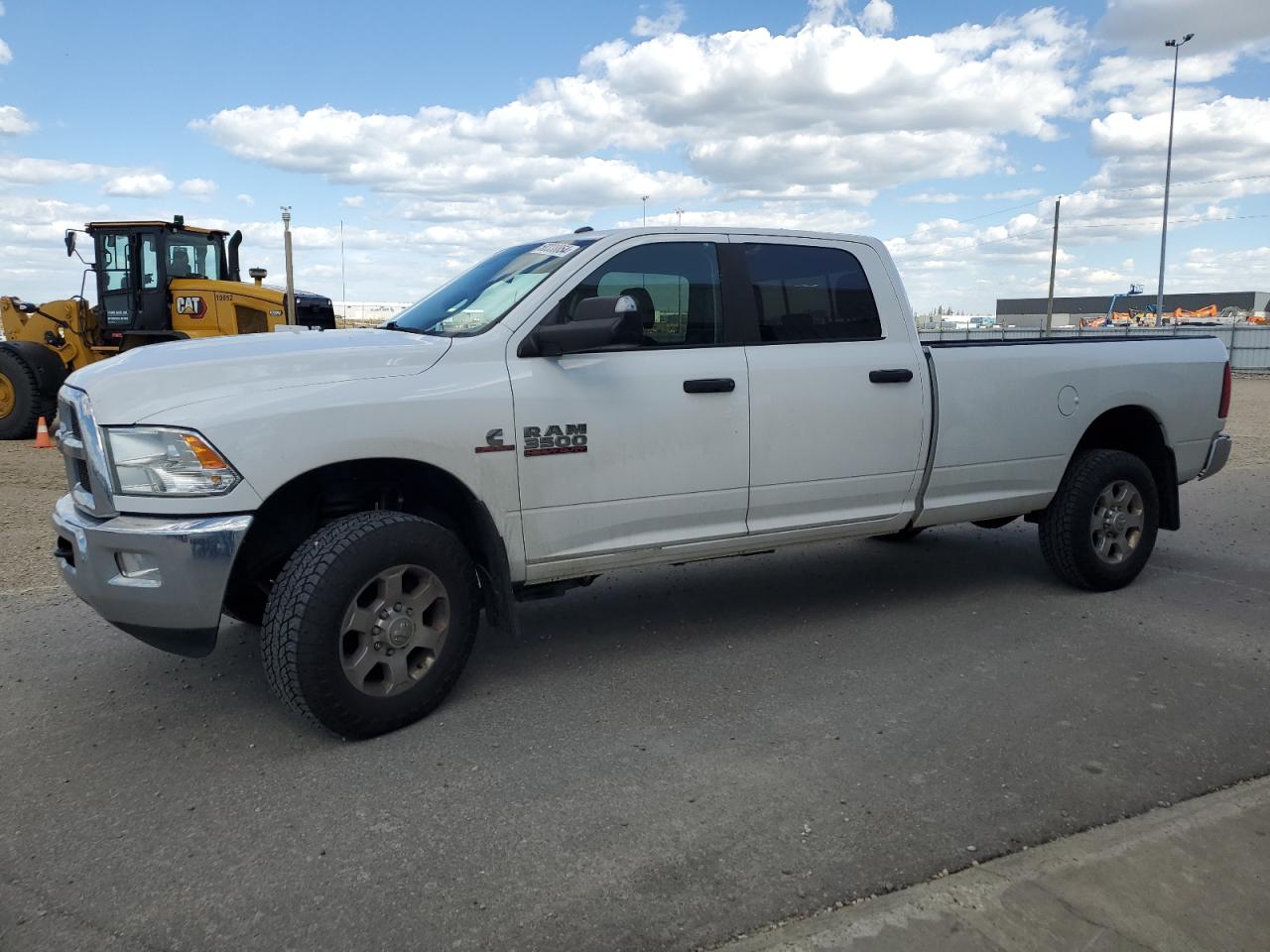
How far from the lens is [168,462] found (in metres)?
3.47

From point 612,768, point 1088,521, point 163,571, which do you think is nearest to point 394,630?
point 163,571

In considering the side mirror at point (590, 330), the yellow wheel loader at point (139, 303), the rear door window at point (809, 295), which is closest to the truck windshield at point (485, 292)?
the side mirror at point (590, 330)

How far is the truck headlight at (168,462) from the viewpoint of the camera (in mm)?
3463

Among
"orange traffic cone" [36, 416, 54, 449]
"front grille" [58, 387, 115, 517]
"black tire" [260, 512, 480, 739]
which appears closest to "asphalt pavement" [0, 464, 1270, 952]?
"black tire" [260, 512, 480, 739]

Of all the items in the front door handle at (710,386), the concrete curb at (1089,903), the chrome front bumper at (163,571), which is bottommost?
the concrete curb at (1089,903)

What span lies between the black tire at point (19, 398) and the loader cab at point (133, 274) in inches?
53.1

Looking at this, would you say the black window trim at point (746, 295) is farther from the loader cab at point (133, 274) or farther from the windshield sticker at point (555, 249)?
the loader cab at point (133, 274)

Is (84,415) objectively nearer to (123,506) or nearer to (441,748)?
(123,506)

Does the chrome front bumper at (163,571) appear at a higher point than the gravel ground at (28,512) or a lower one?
higher

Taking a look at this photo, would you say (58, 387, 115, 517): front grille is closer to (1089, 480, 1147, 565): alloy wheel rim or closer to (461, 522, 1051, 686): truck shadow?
(461, 522, 1051, 686): truck shadow

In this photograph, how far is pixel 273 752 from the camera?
370cm

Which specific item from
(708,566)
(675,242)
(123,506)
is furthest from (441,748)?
(708,566)

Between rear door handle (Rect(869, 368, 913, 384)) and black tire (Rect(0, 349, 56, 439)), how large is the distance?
12255 millimetres

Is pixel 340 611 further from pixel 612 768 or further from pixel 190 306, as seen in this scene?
pixel 190 306
